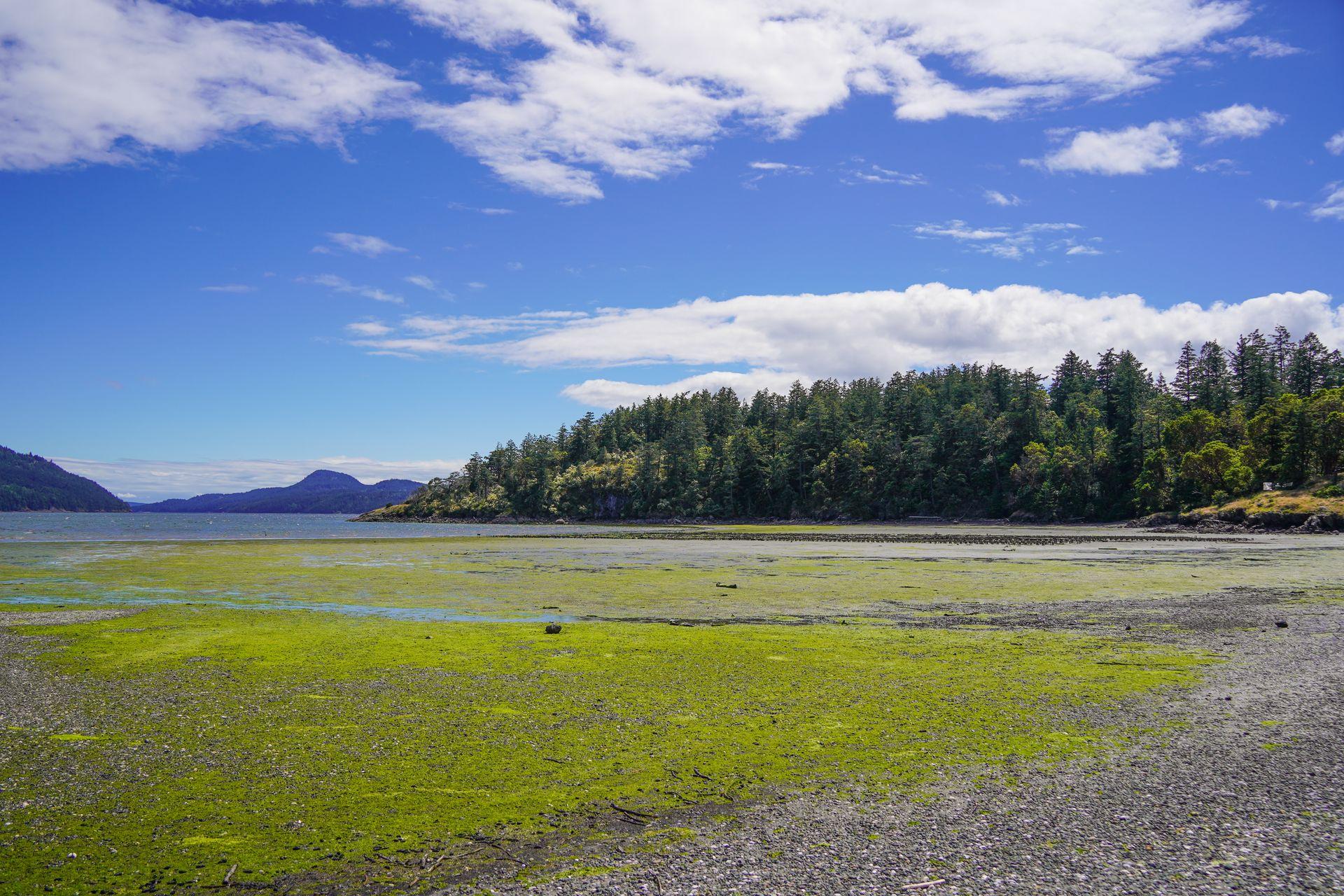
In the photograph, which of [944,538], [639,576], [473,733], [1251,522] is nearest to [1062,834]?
[473,733]

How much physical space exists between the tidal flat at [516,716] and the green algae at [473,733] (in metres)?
0.06

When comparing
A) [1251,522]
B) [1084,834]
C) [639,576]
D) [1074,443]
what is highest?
[1074,443]

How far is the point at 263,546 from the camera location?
73.9m

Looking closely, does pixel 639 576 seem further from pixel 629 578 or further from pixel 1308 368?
pixel 1308 368

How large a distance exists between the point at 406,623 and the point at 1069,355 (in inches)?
8335

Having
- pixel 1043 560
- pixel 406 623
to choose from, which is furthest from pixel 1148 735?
pixel 1043 560

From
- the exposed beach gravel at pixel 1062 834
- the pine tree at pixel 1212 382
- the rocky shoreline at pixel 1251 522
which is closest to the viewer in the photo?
the exposed beach gravel at pixel 1062 834

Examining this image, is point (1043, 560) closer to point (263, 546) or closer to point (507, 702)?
point (507, 702)

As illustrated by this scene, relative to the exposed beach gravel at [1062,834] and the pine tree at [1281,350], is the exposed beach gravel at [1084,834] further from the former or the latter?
the pine tree at [1281,350]

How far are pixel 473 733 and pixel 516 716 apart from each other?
1.12 metres

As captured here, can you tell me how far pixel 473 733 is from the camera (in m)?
12.3

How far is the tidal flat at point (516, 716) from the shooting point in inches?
329

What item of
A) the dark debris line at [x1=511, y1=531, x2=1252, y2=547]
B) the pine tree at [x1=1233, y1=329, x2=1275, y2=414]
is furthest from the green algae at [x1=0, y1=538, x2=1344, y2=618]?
the pine tree at [x1=1233, y1=329, x2=1275, y2=414]

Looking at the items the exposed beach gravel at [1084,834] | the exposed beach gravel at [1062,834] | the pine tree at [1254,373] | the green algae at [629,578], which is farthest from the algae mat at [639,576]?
the pine tree at [1254,373]
